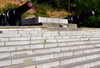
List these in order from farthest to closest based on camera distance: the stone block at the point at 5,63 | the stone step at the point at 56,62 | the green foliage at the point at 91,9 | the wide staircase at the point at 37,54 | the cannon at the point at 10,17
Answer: the green foliage at the point at 91,9 < the cannon at the point at 10,17 < the wide staircase at the point at 37,54 < the stone step at the point at 56,62 < the stone block at the point at 5,63

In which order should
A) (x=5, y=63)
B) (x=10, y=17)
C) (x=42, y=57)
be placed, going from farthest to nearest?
(x=10, y=17)
(x=42, y=57)
(x=5, y=63)

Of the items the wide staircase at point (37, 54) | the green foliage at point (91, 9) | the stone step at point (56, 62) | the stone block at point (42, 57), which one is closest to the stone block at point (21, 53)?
the wide staircase at point (37, 54)

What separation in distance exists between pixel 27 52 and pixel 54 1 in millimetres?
27626

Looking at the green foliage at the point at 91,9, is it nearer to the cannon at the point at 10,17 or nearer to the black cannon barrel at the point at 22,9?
the cannon at the point at 10,17

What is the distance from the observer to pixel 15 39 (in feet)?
17.6

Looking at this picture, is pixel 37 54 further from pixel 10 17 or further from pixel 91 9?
pixel 91 9

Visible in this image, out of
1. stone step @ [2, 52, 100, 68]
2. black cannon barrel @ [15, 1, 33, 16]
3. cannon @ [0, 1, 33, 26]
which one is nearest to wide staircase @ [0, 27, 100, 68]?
stone step @ [2, 52, 100, 68]

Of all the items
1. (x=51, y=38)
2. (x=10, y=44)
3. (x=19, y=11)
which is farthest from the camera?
(x=19, y=11)

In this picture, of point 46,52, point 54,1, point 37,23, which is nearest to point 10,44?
point 46,52

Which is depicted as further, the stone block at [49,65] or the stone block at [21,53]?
the stone block at [21,53]

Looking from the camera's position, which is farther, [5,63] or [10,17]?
[10,17]

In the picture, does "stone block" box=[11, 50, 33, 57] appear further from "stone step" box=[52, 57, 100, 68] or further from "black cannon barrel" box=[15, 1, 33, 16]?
"black cannon barrel" box=[15, 1, 33, 16]

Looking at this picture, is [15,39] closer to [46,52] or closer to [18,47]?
[18,47]

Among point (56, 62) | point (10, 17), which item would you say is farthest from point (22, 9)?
point (56, 62)
